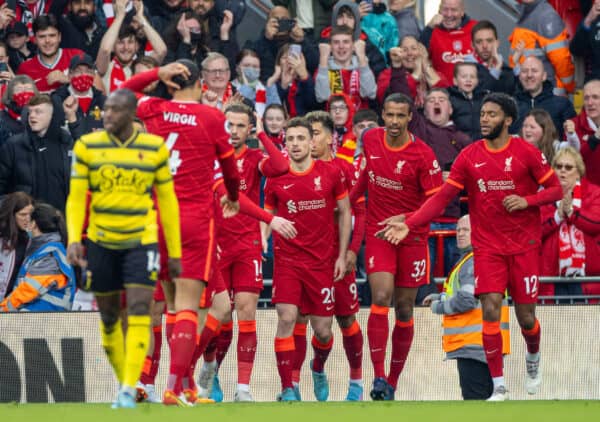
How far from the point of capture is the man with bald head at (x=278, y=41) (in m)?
18.6

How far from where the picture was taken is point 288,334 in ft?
45.3

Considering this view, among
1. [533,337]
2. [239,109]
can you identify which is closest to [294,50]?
[239,109]

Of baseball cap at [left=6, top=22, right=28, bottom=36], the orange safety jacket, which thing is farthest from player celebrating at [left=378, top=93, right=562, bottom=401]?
baseball cap at [left=6, top=22, right=28, bottom=36]

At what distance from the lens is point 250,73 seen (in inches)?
721

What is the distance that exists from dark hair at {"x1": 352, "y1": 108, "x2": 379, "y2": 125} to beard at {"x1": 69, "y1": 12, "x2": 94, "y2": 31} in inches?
158

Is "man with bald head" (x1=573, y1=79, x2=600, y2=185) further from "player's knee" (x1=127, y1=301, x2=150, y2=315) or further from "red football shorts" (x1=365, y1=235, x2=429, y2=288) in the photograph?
"player's knee" (x1=127, y1=301, x2=150, y2=315)

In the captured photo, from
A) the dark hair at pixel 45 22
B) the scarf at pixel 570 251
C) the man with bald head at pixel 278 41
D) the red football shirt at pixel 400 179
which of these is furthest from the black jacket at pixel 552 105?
the dark hair at pixel 45 22

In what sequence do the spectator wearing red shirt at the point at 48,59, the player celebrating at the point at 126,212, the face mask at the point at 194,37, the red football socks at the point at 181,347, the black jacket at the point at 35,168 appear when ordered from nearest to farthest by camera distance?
1. the player celebrating at the point at 126,212
2. the red football socks at the point at 181,347
3. the black jacket at the point at 35,168
4. the spectator wearing red shirt at the point at 48,59
5. the face mask at the point at 194,37

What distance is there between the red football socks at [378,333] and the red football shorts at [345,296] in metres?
0.48

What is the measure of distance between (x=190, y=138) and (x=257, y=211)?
2080 millimetres

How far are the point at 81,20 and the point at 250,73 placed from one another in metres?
2.33

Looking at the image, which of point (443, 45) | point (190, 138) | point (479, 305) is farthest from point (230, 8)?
point (190, 138)

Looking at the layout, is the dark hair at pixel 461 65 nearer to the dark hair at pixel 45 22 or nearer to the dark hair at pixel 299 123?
the dark hair at pixel 299 123

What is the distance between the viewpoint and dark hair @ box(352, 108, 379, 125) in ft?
55.4
